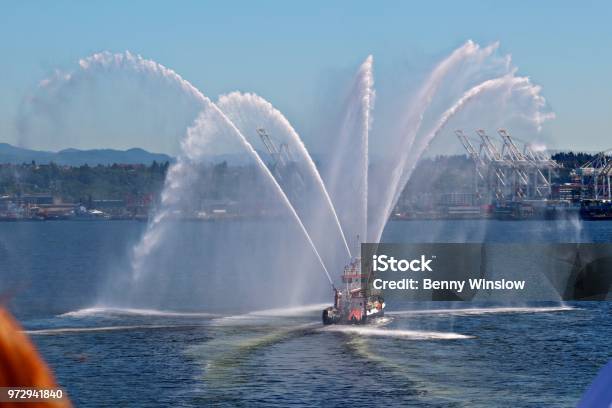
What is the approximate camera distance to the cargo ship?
51.7m

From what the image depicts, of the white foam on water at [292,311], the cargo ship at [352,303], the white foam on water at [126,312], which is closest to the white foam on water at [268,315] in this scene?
the white foam on water at [292,311]

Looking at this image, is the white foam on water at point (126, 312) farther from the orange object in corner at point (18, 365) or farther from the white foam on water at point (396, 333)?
the orange object in corner at point (18, 365)

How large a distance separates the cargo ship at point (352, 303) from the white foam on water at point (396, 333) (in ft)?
1.76

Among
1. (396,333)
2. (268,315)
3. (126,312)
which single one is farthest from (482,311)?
(126,312)

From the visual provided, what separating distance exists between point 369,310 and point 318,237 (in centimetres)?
931

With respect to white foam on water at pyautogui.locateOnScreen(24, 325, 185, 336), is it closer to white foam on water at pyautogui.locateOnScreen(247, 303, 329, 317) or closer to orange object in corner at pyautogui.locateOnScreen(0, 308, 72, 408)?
white foam on water at pyautogui.locateOnScreen(247, 303, 329, 317)

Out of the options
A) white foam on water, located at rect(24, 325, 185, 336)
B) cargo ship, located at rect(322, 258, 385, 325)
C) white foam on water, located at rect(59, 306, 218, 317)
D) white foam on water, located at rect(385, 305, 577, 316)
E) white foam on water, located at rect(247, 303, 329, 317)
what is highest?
cargo ship, located at rect(322, 258, 385, 325)

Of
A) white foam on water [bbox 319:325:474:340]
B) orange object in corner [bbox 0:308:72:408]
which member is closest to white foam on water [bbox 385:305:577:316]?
white foam on water [bbox 319:325:474:340]

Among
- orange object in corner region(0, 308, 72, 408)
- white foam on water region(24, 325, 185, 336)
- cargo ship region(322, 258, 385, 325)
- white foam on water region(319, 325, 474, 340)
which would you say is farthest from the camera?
cargo ship region(322, 258, 385, 325)

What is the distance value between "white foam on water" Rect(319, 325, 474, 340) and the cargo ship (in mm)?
536

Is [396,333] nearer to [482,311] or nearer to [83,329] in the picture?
[482,311]

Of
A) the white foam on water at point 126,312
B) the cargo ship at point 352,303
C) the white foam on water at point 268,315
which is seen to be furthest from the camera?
the white foam on water at point 126,312

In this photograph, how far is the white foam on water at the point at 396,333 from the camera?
48344 mm

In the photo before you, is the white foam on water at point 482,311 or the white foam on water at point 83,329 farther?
the white foam on water at point 482,311
